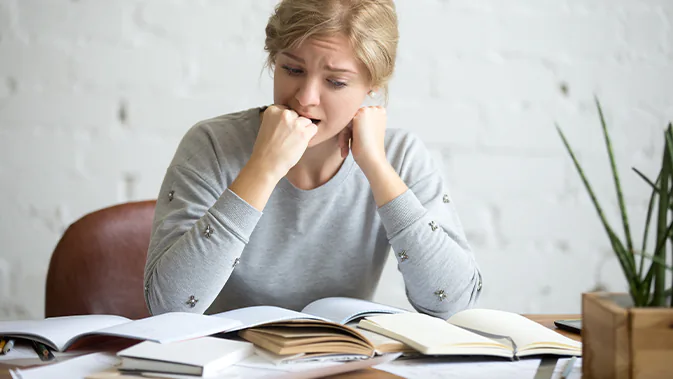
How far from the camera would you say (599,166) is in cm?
202

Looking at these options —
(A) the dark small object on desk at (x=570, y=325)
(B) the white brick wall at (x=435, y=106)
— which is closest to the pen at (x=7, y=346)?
(A) the dark small object on desk at (x=570, y=325)

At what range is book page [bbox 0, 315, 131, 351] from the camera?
0.80m

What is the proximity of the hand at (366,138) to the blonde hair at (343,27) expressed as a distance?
0.06 meters

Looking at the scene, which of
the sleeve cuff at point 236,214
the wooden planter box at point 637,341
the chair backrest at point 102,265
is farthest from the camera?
the chair backrest at point 102,265

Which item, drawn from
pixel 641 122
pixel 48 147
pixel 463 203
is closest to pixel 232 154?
pixel 48 147

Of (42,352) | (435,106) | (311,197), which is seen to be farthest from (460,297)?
(435,106)

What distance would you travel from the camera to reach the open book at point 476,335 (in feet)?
2.61

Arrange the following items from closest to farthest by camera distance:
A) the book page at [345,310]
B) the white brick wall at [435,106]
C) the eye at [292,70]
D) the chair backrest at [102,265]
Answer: the book page at [345,310] < the eye at [292,70] < the chair backrest at [102,265] < the white brick wall at [435,106]

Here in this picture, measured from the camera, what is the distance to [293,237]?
132 cm

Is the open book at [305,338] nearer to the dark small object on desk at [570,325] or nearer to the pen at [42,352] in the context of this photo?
the pen at [42,352]

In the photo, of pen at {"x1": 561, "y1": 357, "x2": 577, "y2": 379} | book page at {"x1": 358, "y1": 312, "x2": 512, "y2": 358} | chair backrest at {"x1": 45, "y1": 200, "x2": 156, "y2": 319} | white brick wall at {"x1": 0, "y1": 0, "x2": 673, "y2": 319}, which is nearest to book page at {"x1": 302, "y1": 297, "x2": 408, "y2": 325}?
book page at {"x1": 358, "y1": 312, "x2": 512, "y2": 358}

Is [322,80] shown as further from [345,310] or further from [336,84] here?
[345,310]

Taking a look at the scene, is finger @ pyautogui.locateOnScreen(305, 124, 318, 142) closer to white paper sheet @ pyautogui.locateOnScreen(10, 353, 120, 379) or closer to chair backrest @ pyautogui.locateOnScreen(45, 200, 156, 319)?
chair backrest @ pyautogui.locateOnScreen(45, 200, 156, 319)

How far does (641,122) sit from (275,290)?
1251mm
